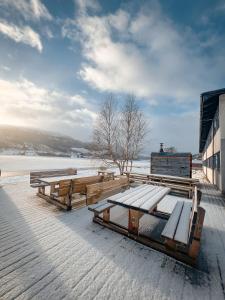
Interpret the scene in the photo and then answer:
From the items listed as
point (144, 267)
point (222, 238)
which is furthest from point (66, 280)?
point (222, 238)

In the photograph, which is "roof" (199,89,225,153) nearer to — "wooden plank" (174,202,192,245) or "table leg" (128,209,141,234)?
"wooden plank" (174,202,192,245)

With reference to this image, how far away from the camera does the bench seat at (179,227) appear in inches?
101

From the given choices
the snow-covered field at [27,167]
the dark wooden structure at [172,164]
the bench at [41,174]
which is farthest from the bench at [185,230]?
the snow-covered field at [27,167]

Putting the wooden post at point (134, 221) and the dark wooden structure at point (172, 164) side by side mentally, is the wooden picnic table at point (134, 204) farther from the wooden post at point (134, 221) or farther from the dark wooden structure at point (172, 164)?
the dark wooden structure at point (172, 164)

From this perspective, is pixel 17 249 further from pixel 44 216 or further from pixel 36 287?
pixel 44 216

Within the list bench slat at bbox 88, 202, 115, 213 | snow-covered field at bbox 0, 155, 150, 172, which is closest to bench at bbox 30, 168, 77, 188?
bench slat at bbox 88, 202, 115, 213

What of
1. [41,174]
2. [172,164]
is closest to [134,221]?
[41,174]

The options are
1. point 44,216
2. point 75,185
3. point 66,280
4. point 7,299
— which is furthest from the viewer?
point 75,185

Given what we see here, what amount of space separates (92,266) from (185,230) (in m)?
1.79

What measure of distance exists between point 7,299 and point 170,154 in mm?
10564

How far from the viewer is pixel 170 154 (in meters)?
10.8

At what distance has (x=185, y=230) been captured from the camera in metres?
2.77

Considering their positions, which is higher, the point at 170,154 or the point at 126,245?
the point at 170,154

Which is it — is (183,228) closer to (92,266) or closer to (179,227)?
(179,227)
